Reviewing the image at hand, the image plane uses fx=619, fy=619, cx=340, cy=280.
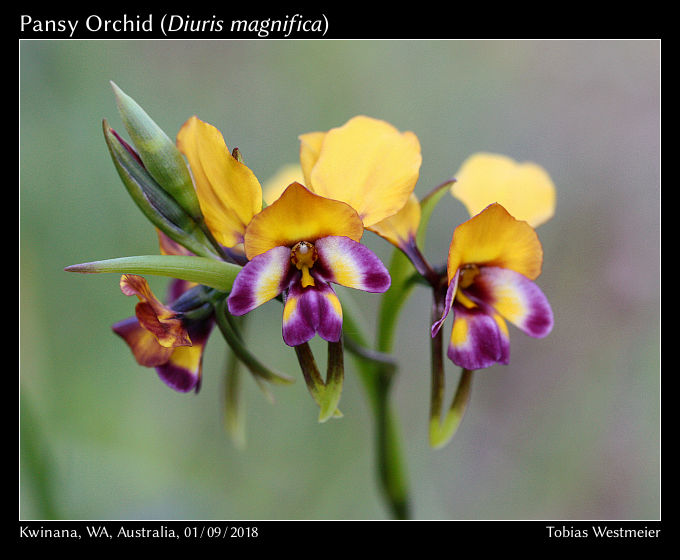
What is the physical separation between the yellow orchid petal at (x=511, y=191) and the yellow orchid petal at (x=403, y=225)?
15 cm

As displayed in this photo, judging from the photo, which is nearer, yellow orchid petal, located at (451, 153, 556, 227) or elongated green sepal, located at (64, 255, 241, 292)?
elongated green sepal, located at (64, 255, 241, 292)

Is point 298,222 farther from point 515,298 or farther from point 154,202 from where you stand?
point 515,298

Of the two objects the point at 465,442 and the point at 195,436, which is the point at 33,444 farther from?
the point at 465,442

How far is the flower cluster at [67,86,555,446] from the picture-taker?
0.92 meters

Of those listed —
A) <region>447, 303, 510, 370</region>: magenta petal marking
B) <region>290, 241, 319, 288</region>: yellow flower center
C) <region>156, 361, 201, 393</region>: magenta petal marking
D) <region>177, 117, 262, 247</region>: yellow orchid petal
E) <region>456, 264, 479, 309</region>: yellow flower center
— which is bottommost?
<region>156, 361, 201, 393</region>: magenta petal marking

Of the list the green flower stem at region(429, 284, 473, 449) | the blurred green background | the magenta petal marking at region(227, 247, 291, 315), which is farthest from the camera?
the blurred green background

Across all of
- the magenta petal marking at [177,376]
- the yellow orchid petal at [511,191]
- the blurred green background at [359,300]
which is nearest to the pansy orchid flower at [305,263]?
the magenta petal marking at [177,376]

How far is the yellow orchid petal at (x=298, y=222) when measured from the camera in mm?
901

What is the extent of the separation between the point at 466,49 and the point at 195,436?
2.38 meters

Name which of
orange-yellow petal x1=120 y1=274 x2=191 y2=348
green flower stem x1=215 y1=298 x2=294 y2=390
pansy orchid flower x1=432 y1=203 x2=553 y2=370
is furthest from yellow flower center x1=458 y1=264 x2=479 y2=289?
orange-yellow petal x1=120 y1=274 x2=191 y2=348

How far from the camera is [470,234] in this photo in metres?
1.00
